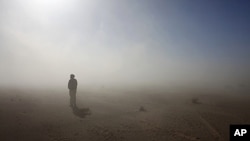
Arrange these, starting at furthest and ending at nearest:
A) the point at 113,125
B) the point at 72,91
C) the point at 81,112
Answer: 1. the point at 72,91
2. the point at 81,112
3. the point at 113,125

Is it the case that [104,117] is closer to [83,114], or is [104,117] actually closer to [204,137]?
[83,114]

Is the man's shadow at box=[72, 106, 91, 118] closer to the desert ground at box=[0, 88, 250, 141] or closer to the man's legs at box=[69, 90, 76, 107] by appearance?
the desert ground at box=[0, 88, 250, 141]

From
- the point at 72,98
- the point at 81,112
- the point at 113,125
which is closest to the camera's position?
the point at 113,125

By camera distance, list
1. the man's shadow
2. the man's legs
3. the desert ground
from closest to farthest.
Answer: the desert ground, the man's shadow, the man's legs

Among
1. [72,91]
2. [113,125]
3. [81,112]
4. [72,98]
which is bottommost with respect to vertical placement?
[113,125]

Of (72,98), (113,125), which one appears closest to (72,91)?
(72,98)

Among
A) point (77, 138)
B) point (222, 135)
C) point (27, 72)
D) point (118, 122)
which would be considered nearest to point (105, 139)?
point (77, 138)

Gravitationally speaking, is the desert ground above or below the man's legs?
below

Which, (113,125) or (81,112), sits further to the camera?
(81,112)

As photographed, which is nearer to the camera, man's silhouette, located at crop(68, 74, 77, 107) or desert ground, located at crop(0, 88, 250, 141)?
desert ground, located at crop(0, 88, 250, 141)

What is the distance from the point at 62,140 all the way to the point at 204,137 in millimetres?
5414

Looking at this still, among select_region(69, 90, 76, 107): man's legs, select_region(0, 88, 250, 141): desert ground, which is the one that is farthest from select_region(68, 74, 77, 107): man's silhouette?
select_region(0, 88, 250, 141): desert ground

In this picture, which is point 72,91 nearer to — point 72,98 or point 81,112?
point 72,98

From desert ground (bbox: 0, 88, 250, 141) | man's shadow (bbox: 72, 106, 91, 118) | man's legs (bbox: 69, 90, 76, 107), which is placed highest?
man's legs (bbox: 69, 90, 76, 107)
